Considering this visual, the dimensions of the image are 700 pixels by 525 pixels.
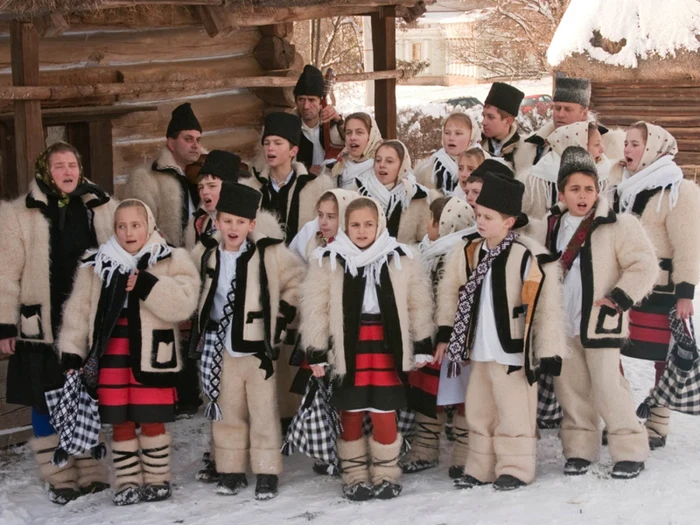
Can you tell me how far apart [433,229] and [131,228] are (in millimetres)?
1849

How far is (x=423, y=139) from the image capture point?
22.9 meters

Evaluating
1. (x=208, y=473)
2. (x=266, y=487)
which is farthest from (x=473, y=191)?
(x=208, y=473)

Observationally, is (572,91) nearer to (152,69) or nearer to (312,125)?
(312,125)

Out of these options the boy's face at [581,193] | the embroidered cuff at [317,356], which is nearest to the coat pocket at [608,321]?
the boy's face at [581,193]

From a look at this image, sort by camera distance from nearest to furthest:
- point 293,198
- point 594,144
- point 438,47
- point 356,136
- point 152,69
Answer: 1. point 594,144
2. point 293,198
3. point 356,136
4. point 152,69
5. point 438,47

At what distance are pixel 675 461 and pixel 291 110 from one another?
473 centimetres

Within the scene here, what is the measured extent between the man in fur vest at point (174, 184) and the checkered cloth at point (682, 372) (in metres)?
3.20

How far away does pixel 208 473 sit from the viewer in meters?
6.06

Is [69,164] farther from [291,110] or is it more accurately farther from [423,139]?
[423,139]

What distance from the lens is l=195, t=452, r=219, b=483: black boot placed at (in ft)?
19.7

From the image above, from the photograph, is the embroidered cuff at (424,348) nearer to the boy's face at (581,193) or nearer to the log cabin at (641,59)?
the boy's face at (581,193)

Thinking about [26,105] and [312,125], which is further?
[312,125]

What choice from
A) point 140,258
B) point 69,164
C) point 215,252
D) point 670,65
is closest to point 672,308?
point 215,252

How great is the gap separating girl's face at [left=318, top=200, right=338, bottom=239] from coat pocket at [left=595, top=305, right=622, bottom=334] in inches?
64.5
